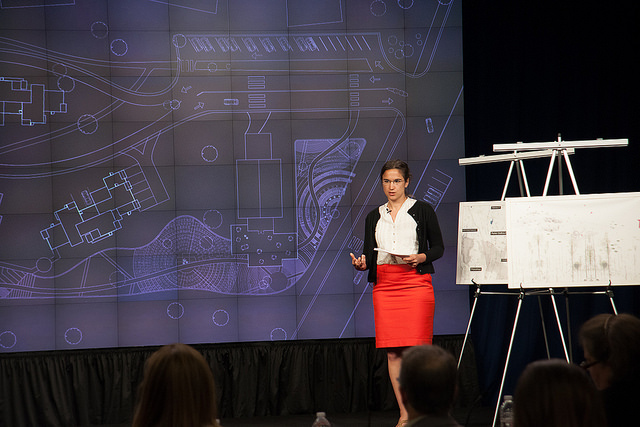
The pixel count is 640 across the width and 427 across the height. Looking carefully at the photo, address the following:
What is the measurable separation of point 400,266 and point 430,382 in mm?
2459

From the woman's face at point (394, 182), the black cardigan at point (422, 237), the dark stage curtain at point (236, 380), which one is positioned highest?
the woman's face at point (394, 182)

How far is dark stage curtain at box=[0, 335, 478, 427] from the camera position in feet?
16.2

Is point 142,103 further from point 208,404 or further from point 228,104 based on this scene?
point 208,404

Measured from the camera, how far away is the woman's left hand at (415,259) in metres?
4.15

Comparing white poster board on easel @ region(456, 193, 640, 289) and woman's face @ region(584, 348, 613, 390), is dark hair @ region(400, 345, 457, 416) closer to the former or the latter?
woman's face @ region(584, 348, 613, 390)

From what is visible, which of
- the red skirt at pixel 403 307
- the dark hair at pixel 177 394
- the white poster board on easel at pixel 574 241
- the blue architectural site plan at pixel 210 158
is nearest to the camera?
the dark hair at pixel 177 394

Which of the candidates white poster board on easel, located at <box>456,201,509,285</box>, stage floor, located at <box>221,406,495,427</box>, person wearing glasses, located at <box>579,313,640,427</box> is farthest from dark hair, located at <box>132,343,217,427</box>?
stage floor, located at <box>221,406,495,427</box>

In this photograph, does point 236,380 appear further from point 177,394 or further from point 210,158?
point 177,394

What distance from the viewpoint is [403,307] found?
428 centimetres

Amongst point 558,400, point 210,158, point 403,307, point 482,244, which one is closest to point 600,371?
point 558,400

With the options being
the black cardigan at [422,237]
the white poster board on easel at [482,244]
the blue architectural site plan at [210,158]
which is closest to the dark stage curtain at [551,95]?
the blue architectural site plan at [210,158]

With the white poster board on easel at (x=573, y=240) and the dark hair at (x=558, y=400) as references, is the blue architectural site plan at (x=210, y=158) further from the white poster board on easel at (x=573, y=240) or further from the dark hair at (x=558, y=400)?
the dark hair at (x=558, y=400)

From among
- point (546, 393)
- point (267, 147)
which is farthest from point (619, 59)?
point (546, 393)

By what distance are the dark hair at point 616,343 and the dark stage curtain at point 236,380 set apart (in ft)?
9.93
